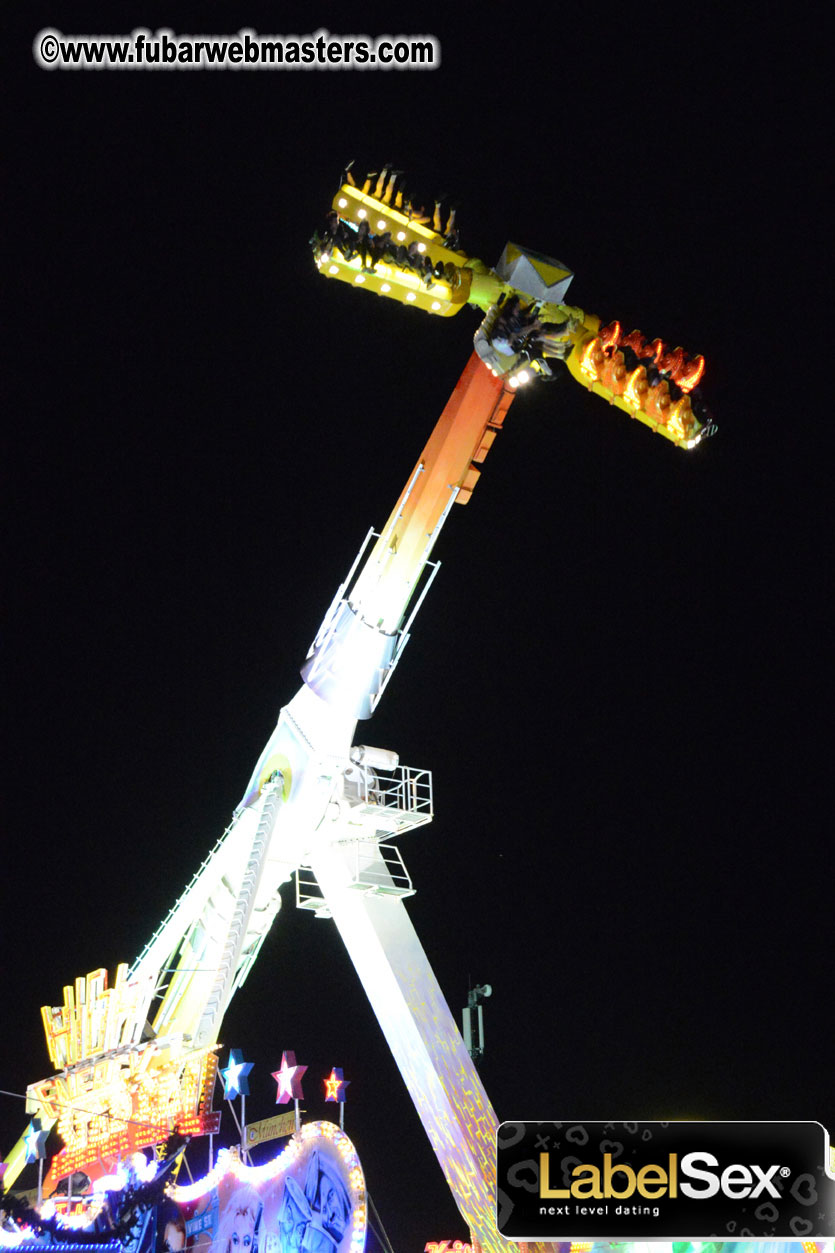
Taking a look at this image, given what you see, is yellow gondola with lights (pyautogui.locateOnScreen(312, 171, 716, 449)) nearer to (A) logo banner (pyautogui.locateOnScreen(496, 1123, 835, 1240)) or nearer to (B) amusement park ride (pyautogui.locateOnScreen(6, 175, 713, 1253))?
(B) amusement park ride (pyautogui.locateOnScreen(6, 175, 713, 1253))

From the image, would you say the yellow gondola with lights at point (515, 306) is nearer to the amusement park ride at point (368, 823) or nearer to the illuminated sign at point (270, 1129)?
the amusement park ride at point (368, 823)

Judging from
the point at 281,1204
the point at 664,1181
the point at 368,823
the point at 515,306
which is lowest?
the point at 281,1204

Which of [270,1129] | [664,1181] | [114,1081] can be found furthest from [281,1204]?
[664,1181]

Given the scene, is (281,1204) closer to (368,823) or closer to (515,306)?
(368,823)

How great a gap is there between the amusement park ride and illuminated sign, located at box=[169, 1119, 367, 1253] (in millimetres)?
808

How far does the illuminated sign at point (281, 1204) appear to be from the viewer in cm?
1522

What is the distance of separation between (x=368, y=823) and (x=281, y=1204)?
460 cm

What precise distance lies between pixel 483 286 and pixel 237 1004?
1630 cm

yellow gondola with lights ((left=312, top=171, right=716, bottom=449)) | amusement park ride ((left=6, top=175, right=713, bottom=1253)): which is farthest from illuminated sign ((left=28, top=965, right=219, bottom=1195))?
yellow gondola with lights ((left=312, top=171, right=716, bottom=449))

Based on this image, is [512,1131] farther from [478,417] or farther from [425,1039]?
[478,417]

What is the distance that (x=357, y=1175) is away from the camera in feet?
49.9

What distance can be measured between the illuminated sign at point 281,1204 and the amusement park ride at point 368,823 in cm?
81

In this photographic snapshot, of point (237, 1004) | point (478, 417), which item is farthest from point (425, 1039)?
point (237, 1004)

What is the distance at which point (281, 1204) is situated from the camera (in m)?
16.0
